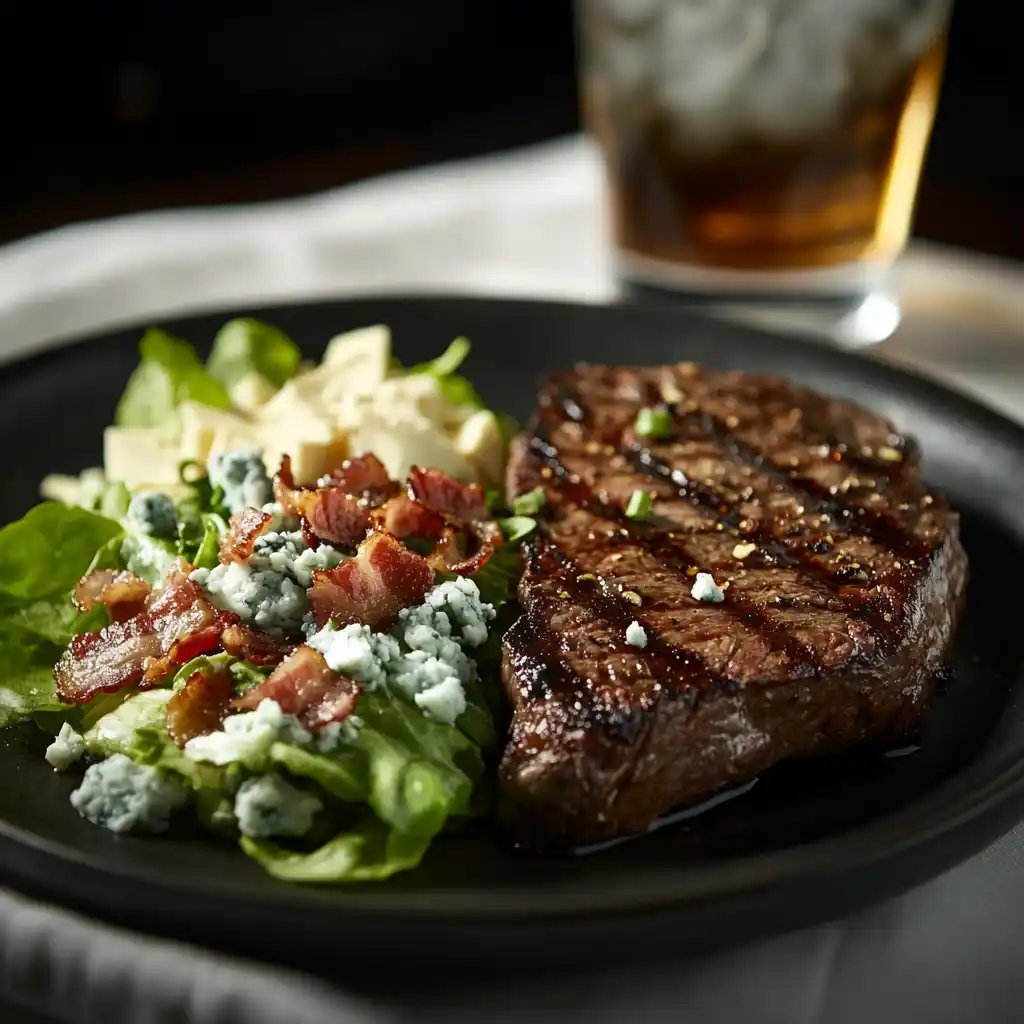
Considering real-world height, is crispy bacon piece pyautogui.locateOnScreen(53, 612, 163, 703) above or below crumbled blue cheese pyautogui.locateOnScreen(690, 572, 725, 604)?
below

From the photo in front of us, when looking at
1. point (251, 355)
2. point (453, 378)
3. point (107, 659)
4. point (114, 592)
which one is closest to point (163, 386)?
point (251, 355)

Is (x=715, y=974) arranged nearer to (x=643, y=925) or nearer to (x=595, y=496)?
(x=643, y=925)

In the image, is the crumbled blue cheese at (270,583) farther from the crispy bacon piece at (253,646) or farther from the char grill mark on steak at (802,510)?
the char grill mark on steak at (802,510)

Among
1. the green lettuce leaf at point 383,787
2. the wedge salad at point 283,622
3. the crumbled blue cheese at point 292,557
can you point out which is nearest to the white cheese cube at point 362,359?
the wedge salad at point 283,622

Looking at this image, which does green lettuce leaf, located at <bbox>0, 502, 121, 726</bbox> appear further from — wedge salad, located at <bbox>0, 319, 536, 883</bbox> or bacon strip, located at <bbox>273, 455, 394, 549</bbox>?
bacon strip, located at <bbox>273, 455, 394, 549</bbox>

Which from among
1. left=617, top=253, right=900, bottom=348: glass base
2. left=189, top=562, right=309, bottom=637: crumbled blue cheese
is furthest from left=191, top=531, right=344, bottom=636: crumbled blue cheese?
left=617, top=253, right=900, bottom=348: glass base
